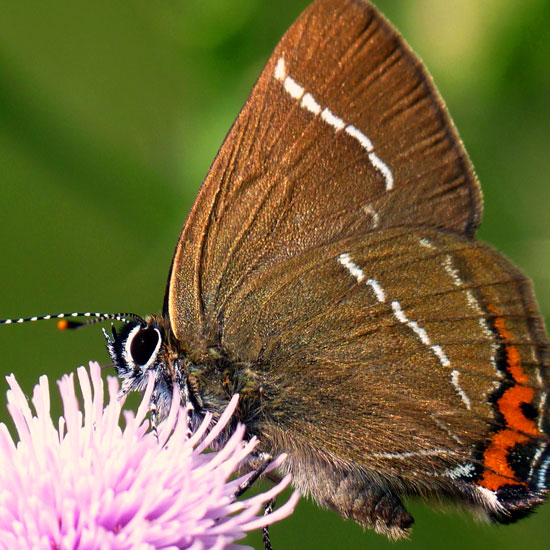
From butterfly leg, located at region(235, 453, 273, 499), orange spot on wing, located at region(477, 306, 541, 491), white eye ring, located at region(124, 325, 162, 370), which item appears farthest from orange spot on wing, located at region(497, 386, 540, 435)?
white eye ring, located at region(124, 325, 162, 370)

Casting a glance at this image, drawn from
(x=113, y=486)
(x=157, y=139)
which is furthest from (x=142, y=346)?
(x=157, y=139)

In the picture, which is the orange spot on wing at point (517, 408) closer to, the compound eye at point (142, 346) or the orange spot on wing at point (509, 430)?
the orange spot on wing at point (509, 430)

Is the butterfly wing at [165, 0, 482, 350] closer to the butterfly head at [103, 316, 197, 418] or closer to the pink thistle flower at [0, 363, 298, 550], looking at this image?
the butterfly head at [103, 316, 197, 418]

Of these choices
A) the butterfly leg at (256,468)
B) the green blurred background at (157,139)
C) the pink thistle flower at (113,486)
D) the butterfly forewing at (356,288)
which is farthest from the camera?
the green blurred background at (157,139)

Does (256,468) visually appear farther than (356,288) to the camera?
No

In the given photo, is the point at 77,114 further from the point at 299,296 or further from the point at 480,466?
the point at 480,466

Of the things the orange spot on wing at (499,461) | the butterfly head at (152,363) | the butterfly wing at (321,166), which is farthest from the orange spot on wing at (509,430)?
the butterfly head at (152,363)

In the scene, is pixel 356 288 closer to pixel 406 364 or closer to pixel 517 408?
pixel 406 364
